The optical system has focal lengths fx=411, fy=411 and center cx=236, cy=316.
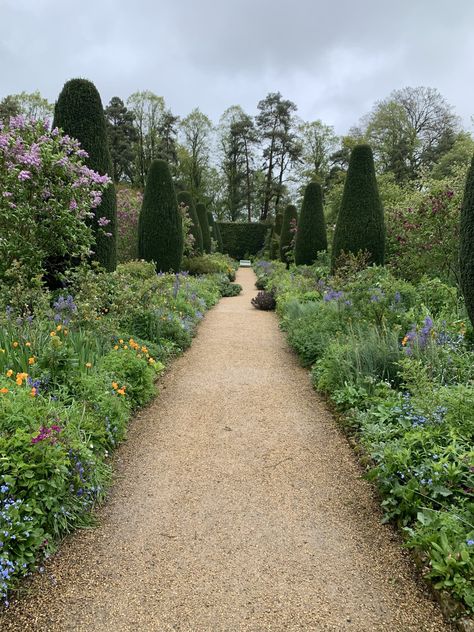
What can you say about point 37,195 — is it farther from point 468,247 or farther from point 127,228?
point 127,228

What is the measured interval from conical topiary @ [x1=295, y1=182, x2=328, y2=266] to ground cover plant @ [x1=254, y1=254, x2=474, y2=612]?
28.8 feet

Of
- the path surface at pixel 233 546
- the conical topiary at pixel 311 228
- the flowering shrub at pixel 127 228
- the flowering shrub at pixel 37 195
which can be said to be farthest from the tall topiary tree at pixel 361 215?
the flowering shrub at pixel 127 228

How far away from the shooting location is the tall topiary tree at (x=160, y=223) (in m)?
11.0

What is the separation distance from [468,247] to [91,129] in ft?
20.7

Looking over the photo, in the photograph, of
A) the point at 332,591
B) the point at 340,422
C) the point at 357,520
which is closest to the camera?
the point at 332,591

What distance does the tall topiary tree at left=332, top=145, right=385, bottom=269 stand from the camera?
927 centimetres

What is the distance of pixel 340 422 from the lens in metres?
3.58

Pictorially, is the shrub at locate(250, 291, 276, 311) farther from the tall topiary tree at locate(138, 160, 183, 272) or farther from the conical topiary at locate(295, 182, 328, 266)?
the conical topiary at locate(295, 182, 328, 266)

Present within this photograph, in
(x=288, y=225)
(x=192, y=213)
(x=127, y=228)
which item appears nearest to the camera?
(x=127, y=228)

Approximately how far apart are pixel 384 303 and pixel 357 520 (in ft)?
11.1

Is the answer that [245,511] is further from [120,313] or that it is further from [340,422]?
[120,313]

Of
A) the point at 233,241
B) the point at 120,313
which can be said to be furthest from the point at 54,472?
the point at 233,241

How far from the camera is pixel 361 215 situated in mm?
9312

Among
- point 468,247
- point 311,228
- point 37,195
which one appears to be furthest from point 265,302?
point 468,247
